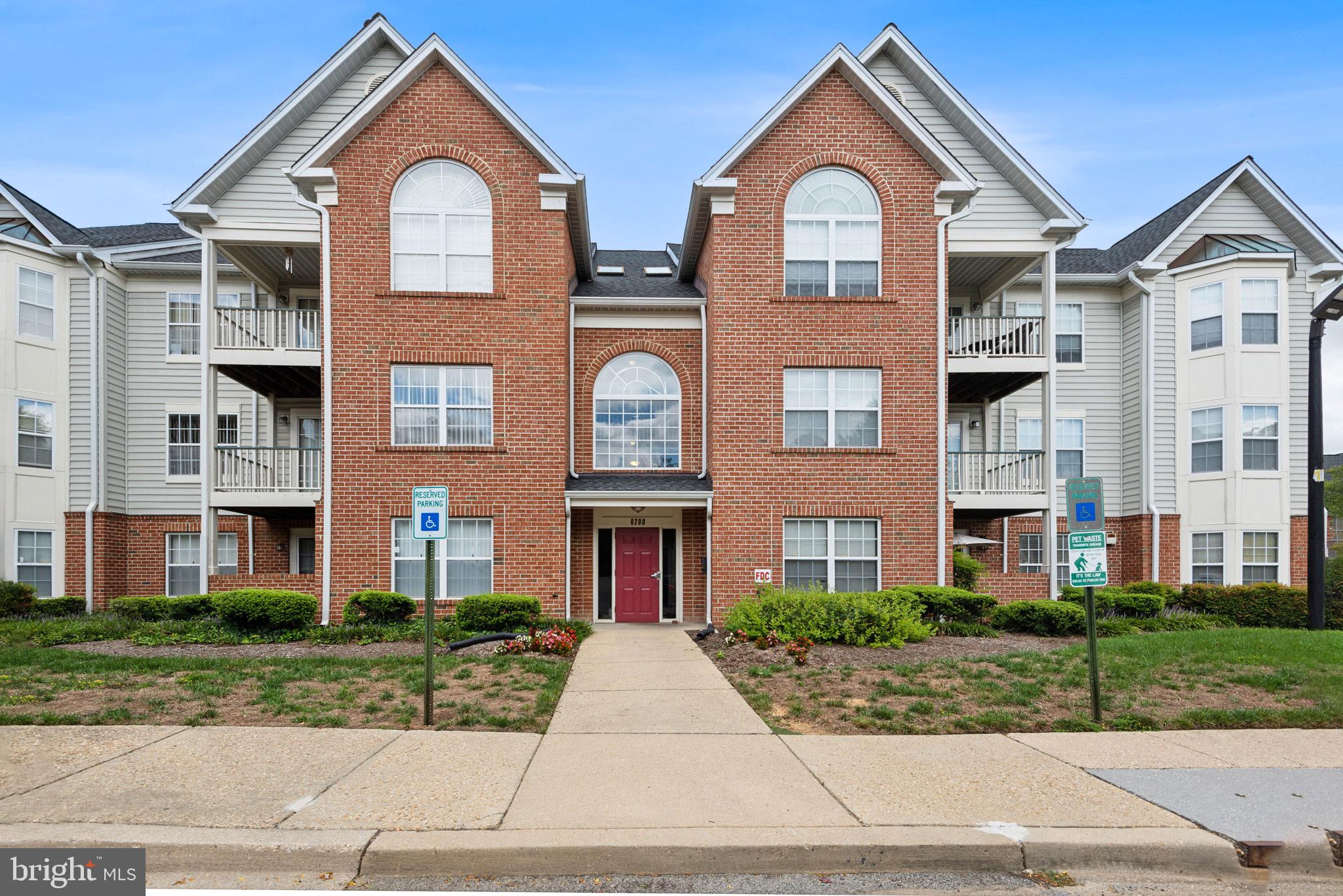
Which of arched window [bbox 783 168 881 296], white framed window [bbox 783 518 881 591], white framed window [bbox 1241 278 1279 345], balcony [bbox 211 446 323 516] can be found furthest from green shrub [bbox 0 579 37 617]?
white framed window [bbox 1241 278 1279 345]

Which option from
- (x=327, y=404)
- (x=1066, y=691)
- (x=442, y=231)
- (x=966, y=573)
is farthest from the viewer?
(x=966, y=573)

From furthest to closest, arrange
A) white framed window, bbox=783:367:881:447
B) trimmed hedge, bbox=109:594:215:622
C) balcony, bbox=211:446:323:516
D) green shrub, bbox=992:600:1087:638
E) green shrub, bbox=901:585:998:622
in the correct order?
balcony, bbox=211:446:323:516 → white framed window, bbox=783:367:881:447 → trimmed hedge, bbox=109:594:215:622 → green shrub, bbox=901:585:998:622 → green shrub, bbox=992:600:1087:638

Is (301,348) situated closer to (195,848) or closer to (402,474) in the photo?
(402,474)

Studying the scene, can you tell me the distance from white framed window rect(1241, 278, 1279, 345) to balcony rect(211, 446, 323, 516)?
71.3 feet

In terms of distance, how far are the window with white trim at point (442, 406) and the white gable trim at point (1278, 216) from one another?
662 inches

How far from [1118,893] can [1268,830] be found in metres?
1.61

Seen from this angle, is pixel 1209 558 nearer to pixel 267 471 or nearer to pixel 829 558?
pixel 829 558

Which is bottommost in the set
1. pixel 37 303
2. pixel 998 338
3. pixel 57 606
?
pixel 57 606

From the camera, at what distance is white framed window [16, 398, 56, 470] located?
2033cm

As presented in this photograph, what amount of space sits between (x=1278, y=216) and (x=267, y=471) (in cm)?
2551

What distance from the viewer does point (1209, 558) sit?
21328mm

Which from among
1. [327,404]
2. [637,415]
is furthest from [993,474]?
[327,404]

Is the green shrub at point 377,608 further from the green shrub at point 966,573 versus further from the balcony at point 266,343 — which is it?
the green shrub at point 966,573

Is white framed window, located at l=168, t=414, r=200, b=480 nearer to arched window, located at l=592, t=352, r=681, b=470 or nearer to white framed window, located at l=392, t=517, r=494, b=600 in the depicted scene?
white framed window, located at l=392, t=517, r=494, b=600
